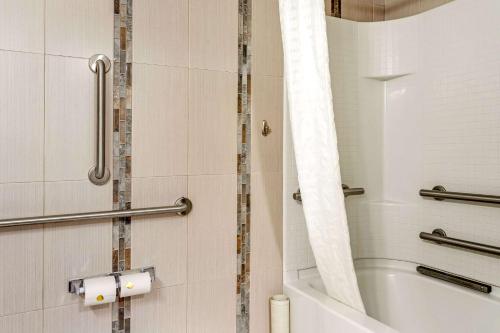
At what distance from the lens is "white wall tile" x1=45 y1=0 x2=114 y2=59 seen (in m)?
1.26

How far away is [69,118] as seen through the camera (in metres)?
1.29

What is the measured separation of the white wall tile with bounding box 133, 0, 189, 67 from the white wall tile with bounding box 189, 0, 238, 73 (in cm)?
3

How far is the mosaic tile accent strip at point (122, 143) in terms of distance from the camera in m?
1.36

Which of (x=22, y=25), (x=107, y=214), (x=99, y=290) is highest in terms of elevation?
(x=22, y=25)

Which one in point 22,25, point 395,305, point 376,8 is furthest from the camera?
point 376,8

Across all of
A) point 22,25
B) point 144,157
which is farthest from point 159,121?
point 22,25

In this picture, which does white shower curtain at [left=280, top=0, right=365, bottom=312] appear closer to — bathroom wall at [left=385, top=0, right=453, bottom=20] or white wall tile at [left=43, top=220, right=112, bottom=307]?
white wall tile at [left=43, top=220, right=112, bottom=307]

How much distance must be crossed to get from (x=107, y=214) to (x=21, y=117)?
1.33ft

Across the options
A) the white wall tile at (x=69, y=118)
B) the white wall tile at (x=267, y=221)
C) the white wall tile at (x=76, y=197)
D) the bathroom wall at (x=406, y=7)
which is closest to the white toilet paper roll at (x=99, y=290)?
the white wall tile at (x=76, y=197)

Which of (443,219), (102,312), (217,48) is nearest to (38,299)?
(102,312)

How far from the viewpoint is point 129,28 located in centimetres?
137

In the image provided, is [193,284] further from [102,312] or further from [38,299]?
[38,299]

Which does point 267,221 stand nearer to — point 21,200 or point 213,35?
point 213,35

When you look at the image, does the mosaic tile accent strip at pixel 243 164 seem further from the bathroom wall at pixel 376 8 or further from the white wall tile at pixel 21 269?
the white wall tile at pixel 21 269
